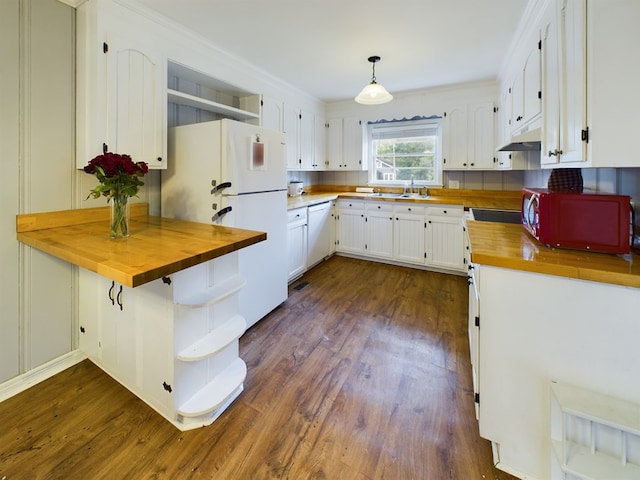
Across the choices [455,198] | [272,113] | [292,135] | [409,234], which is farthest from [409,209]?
[272,113]

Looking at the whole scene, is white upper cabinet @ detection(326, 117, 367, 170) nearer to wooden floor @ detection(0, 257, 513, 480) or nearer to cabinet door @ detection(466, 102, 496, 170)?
cabinet door @ detection(466, 102, 496, 170)

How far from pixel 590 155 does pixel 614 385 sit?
838 mm

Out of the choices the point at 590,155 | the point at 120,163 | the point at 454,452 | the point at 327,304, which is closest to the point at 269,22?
the point at 120,163

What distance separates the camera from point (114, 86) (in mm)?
1875

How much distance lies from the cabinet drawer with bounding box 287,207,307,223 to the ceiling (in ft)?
4.86

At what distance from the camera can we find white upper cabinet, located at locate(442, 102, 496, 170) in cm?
363

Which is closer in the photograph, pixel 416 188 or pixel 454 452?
pixel 454 452

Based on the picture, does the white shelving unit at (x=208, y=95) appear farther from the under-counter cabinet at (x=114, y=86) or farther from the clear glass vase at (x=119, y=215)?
the clear glass vase at (x=119, y=215)

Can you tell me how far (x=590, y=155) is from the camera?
1143mm

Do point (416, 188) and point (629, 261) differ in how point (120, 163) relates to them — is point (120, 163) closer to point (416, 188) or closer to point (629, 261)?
point (629, 261)

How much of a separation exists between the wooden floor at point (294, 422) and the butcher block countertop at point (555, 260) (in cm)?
90

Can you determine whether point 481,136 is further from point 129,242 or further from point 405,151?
point 129,242

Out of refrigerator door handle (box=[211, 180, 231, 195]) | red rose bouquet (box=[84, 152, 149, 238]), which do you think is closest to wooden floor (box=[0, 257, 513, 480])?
red rose bouquet (box=[84, 152, 149, 238])

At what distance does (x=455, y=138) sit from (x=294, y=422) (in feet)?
12.1
